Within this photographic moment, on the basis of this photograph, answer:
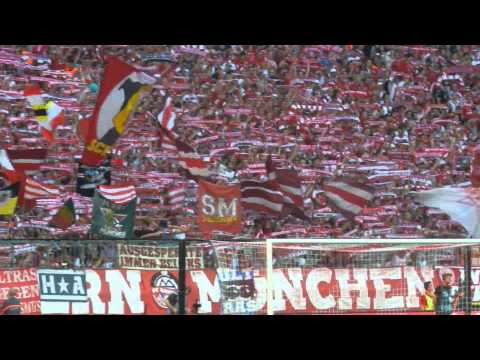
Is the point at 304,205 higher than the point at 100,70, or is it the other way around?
the point at 100,70

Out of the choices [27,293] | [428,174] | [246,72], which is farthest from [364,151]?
[27,293]

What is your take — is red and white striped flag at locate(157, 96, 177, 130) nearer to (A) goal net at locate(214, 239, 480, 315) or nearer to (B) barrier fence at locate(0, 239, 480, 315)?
(B) barrier fence at locate(0, 239, 480, 315)

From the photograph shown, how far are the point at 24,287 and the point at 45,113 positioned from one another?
160 inches

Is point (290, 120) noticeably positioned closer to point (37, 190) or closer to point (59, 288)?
point (37, 190)

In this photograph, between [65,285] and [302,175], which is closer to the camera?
[65,285]

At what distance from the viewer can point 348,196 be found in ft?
39.9

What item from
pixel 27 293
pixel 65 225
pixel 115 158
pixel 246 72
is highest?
pixel 246 72

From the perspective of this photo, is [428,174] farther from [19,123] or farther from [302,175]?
[19,123]

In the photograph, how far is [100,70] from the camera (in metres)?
12.3

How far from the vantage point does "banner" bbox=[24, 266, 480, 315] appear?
26.6ft

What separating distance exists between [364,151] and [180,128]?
251 cm

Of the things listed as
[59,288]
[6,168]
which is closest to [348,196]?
[6,168]

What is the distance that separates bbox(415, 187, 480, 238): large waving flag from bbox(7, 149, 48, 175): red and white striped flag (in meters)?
5.07

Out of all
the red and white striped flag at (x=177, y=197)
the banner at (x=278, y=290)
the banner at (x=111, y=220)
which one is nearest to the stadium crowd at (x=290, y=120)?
the red and white striped flag at (x=177, y=197)
